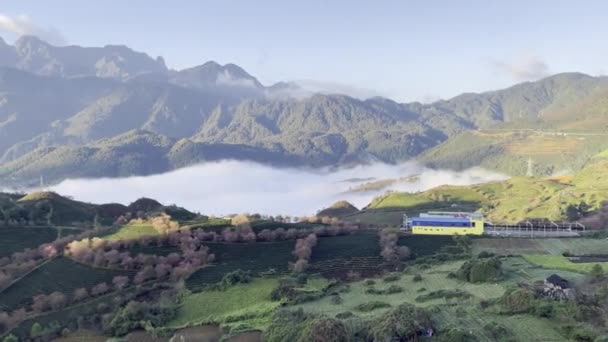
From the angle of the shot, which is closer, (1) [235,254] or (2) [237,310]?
(2) [237,310]

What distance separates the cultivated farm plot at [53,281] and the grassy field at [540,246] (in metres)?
48.7

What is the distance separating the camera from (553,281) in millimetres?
48062

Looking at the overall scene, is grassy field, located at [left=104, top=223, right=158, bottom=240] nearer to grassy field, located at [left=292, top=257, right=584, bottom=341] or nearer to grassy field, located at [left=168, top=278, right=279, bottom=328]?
grassy field, located at [left=168, top=278, right=279, bottom=328]

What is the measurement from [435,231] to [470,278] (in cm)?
3053

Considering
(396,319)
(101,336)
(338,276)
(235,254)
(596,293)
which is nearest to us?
(396,319)

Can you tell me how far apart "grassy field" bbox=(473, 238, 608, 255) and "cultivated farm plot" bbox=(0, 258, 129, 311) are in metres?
48.7

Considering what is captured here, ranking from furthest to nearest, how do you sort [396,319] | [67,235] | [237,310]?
[67,235] → [237,310] → [396,319]

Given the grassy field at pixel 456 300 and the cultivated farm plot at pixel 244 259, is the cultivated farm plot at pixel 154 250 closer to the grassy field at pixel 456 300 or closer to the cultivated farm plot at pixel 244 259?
the cultivated farm plot at pixel 244 259

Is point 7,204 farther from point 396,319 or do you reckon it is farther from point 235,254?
point 396,319

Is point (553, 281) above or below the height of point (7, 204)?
below

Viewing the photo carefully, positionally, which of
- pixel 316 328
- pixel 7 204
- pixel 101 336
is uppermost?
pixel 7 204

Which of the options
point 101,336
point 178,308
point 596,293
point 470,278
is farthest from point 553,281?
point 101,336

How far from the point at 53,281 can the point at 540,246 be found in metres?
62.8

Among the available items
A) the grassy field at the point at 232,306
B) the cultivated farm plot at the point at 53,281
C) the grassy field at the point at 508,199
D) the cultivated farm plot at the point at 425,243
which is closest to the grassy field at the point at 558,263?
the cultivated farm plot at the point at 425,243
